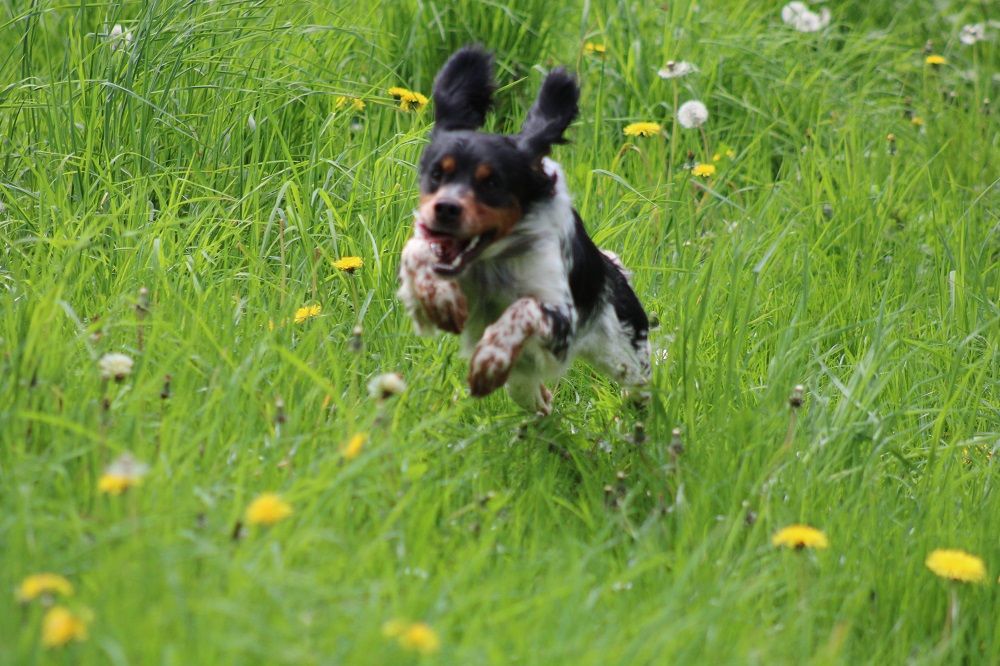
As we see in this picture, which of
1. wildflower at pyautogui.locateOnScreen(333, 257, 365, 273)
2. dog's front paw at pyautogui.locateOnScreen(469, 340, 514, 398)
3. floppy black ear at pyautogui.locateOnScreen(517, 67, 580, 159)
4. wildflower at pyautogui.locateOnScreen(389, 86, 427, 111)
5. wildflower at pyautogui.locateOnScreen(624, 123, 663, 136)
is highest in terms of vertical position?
floppy black ear at pyautogui.locateOnScreen(517, 67, 580, 159)

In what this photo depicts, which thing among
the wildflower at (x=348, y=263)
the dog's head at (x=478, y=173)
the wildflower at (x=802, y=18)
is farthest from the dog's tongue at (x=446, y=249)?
the wildflower at (x=802, y=18)

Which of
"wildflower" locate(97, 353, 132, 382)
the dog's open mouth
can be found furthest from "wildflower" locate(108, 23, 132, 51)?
"wildflower" locate(97, 353, 132, 382)

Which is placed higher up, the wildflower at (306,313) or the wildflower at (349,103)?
the wildflower at (349,103)

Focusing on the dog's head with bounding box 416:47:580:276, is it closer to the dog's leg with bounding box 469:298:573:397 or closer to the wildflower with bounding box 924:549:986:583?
the dog's leg with bounding box 469:298:573:397

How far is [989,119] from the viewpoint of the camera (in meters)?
6.27

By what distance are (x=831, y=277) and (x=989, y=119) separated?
1.66 m

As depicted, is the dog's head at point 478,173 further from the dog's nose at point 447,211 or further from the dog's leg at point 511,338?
the dog's leg at point 511,338

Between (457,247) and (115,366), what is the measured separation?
92 centimetres

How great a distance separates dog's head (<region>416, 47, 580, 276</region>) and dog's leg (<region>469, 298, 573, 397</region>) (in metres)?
0.18

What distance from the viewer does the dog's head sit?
361 centimetres

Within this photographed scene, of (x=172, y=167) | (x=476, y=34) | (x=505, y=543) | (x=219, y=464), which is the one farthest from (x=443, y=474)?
(x=476, y=34)

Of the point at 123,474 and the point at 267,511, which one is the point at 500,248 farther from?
the point at 123,474

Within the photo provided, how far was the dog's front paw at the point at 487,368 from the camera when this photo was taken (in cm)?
354

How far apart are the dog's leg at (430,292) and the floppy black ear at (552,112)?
42 centimetres
